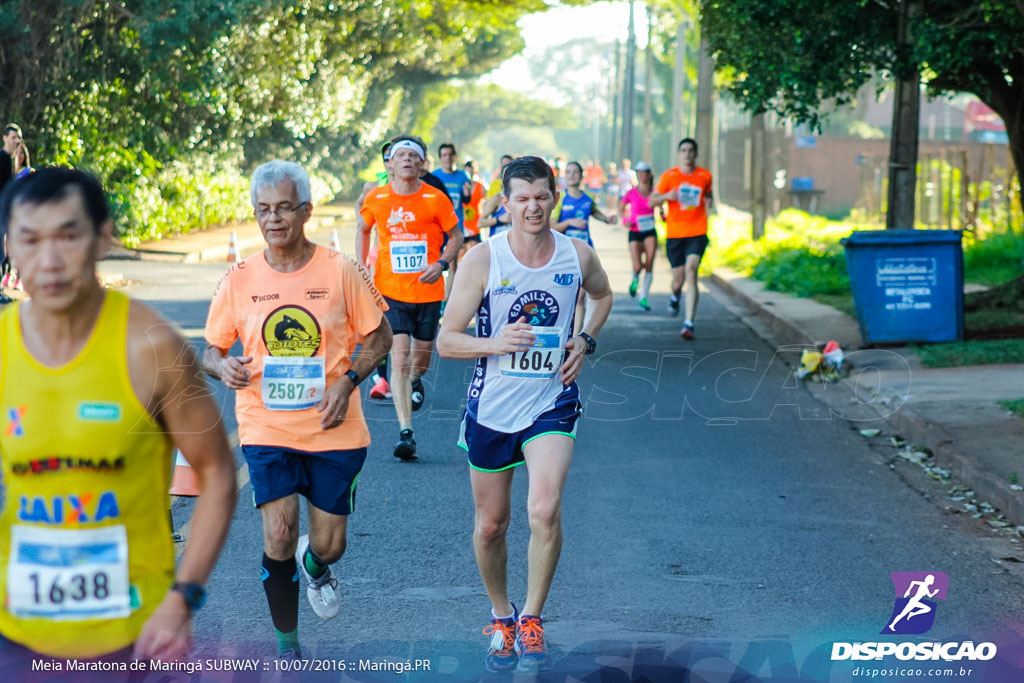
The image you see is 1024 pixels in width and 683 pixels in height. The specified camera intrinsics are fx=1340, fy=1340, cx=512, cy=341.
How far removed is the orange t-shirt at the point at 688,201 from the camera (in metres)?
14.7

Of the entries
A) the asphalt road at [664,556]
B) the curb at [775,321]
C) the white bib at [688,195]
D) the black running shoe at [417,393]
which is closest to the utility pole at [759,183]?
the curb at [775,321]

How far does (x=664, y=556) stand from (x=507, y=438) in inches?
69.2

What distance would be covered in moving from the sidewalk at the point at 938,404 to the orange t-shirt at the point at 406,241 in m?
3.53

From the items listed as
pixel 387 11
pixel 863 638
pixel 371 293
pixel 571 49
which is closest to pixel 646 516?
pixel 863 638

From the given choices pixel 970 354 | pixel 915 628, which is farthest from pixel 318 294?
pixel 970 354

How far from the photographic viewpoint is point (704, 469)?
8422mm

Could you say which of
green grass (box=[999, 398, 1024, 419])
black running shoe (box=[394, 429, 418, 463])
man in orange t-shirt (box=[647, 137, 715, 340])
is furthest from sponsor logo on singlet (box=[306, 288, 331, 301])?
man in orange t-shirt (box=[647, 137, 715, 340])

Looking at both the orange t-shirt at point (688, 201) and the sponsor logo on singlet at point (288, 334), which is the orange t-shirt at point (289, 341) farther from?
the orange t-shirt at point (688, 201)

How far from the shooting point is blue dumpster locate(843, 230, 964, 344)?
12594mm

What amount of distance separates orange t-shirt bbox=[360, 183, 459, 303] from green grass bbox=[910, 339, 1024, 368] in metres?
5.31

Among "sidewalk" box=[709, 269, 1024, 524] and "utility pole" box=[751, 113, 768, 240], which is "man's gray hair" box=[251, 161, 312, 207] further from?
"utility pole" box=[751, 113, 768, 240]

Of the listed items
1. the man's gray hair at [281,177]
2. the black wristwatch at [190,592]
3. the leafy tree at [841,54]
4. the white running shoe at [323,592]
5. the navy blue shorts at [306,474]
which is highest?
the leafy tree at [841,54]

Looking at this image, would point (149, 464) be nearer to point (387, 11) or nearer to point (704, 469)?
point (704, 469)

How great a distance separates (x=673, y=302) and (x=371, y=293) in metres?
12.3
